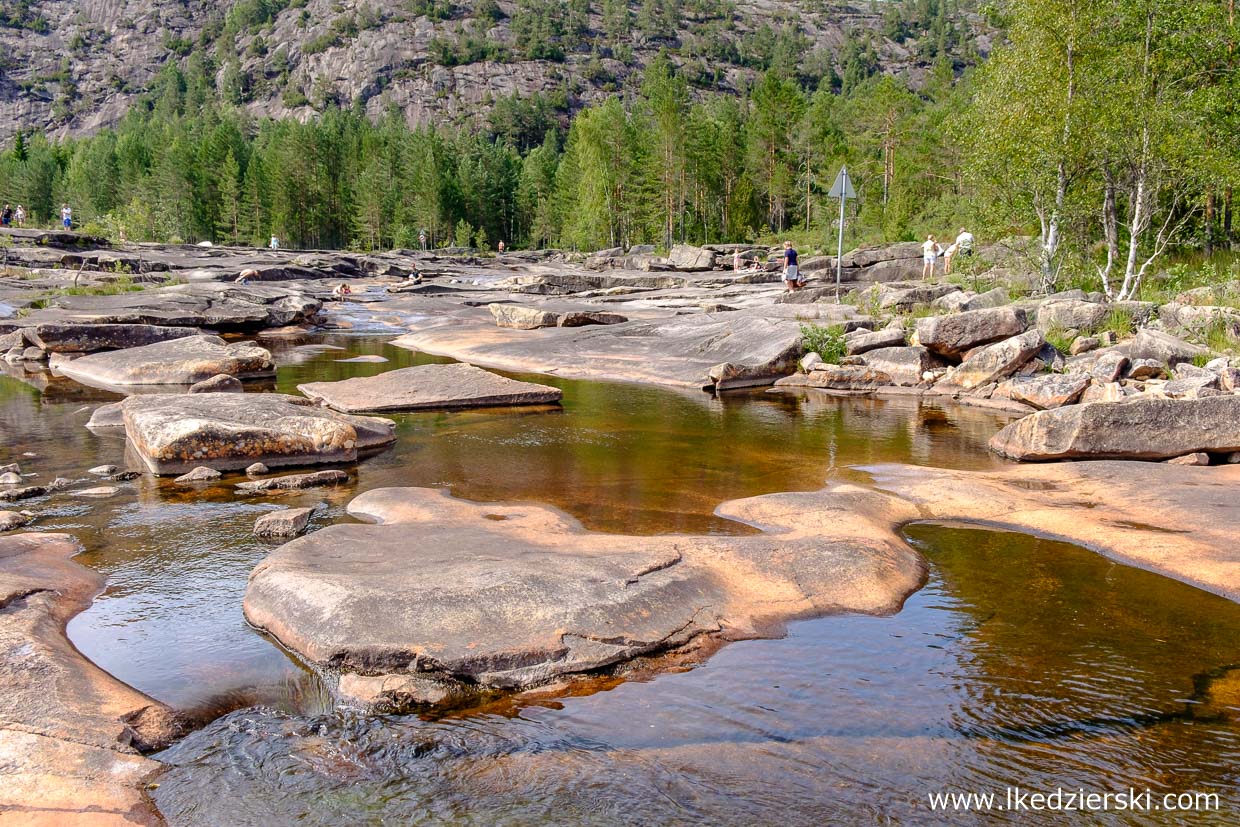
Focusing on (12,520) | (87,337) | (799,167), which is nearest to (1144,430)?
(12,520)

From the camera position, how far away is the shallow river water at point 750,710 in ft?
15.1

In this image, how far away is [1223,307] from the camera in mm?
18125

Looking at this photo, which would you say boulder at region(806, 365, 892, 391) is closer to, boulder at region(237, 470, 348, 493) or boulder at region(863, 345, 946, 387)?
boulder at region(863, 345, 946, 387)

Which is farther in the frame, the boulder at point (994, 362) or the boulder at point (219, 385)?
the boulder at point (994, 362)

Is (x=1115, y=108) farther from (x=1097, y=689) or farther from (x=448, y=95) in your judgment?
(x=448, y=95)

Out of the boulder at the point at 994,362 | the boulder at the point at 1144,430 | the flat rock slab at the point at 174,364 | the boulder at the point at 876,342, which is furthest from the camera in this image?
the boulder at the point at 876,342

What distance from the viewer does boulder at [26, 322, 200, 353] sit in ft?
73.9

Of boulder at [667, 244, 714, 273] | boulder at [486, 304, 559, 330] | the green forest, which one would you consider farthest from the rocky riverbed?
boulder at [667, 244, 714, 273]

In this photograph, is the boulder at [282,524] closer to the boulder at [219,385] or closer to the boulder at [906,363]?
the boulder at [219,385]

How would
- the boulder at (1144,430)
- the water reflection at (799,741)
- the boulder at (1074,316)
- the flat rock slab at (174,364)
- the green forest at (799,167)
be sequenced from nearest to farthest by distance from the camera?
the water reflection at (799,741)
the boulder at (1144,430)
the flat rock slab at (174,364)
the boulder at (1074,316)
the green forest at (799,167)

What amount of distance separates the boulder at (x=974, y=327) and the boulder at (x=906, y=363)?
0.57m

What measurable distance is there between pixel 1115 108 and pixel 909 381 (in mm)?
9513

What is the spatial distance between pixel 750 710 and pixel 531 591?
1.86 metres

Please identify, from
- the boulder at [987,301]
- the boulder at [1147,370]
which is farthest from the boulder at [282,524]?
the boulder at [987,301]
